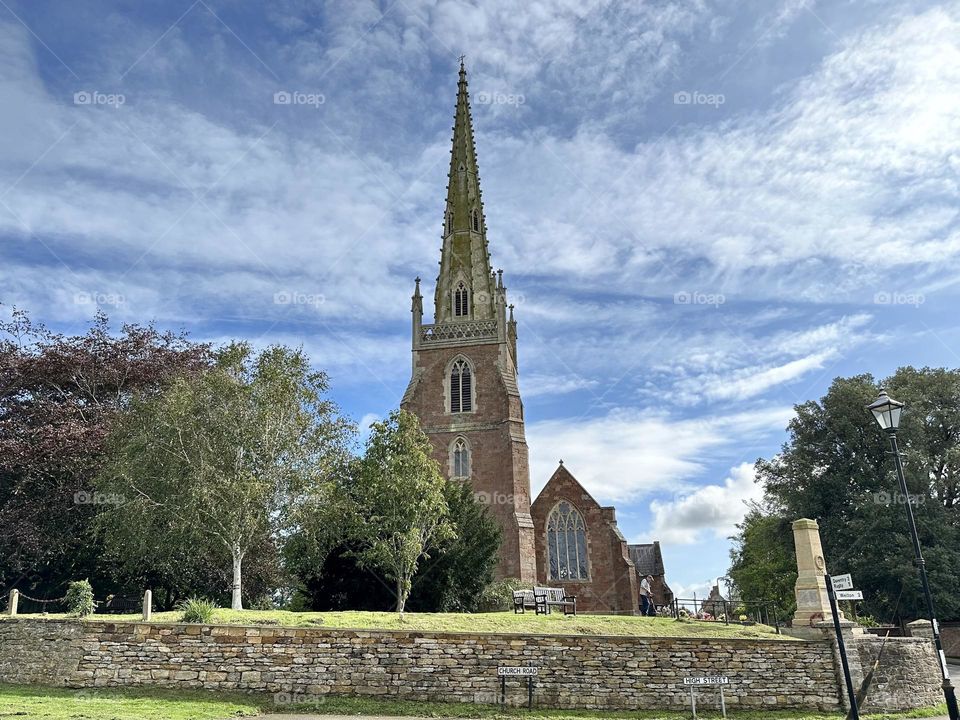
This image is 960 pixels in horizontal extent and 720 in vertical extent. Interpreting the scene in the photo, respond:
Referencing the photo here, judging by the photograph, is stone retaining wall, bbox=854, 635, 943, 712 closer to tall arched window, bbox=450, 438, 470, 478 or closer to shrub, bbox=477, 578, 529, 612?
shrub, bbox=477, 578, 529, 612

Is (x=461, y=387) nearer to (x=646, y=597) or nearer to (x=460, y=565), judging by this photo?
(x=460, y=565)

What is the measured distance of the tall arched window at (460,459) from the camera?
41469 millimetres

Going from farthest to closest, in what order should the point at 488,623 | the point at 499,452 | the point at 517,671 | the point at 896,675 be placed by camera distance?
the point at 499,452, the point at 488,623, the point at 896,675, the point at 517,671

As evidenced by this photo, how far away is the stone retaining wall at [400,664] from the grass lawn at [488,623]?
1.82ft

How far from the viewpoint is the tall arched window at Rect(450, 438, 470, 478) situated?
41469mm

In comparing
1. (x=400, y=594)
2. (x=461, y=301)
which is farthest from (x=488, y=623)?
(x=461, y=301)

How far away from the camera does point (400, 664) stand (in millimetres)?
16469

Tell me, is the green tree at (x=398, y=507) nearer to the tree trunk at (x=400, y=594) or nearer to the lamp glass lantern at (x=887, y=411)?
the tree trunk at (x=400, y=594)

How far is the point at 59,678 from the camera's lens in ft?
53.8

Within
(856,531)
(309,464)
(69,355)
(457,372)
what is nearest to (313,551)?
(309,464)

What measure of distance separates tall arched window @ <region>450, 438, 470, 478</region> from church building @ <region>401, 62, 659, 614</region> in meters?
0.06

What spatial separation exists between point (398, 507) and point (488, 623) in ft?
27.3

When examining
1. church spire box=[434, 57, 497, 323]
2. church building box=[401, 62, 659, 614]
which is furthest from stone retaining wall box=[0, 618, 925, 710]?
church spire box=[434, 57, 497, 323]

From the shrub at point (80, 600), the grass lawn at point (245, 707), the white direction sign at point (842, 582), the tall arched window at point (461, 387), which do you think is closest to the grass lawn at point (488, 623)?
the shrub at point (80, 600)
